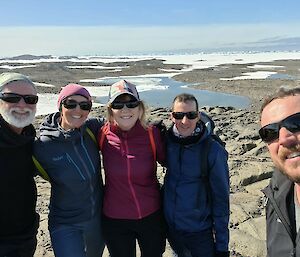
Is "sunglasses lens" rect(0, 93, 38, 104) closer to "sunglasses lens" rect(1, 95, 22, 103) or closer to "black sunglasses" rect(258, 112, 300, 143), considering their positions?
"sunglasses lens" rect(1, 95, 22, 103)

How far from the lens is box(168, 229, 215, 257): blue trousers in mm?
3598

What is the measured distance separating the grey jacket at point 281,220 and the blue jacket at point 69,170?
1.63 m

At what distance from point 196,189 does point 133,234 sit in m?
0.77

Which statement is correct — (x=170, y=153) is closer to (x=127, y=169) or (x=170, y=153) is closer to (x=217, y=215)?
(x=127, y=169)

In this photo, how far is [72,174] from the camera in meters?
3.57

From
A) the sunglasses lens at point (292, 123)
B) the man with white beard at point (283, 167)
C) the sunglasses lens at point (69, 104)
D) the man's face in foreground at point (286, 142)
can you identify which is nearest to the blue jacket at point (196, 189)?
the man with white beard at point (283, 167)

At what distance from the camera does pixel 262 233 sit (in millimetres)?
5648

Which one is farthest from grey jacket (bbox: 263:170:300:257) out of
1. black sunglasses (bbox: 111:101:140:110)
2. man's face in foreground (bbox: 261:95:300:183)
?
black sunglasses (bbox: 111:101:140:110)

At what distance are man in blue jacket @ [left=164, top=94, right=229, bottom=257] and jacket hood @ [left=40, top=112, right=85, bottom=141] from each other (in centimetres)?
91

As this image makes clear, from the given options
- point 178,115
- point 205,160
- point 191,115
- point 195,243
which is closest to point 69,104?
point 178,115

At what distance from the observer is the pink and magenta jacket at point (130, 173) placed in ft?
12.0

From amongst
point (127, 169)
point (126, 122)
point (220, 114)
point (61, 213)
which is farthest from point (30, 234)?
point (220, 114)

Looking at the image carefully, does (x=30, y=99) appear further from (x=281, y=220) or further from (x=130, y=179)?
(x=281, y=220)

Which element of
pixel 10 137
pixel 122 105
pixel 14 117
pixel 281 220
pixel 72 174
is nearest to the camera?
pixel 281 220
